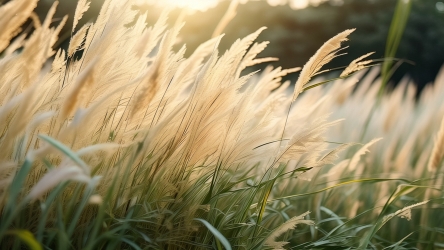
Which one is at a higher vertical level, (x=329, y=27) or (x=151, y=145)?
(x=329, y=27)

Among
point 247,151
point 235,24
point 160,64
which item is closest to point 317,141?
point 247,151

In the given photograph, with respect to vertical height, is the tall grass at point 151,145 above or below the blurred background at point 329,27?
below

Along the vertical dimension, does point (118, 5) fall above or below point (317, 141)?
above

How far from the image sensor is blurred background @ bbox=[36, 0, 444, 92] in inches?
487

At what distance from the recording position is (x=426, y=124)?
2.25m

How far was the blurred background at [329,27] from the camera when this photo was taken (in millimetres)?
12367

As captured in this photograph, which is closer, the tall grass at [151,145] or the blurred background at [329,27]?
the tall grass at [151,145]

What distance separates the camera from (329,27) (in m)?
12.8

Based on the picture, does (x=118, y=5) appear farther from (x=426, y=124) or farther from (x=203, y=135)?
(x=426, y=124)

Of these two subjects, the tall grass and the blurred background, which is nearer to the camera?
the tall grass

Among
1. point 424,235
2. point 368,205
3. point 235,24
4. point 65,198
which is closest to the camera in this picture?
point 65,198

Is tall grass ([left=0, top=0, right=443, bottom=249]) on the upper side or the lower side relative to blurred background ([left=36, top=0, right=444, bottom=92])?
lower

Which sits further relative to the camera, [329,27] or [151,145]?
[329,27]

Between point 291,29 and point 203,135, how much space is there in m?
12.2
